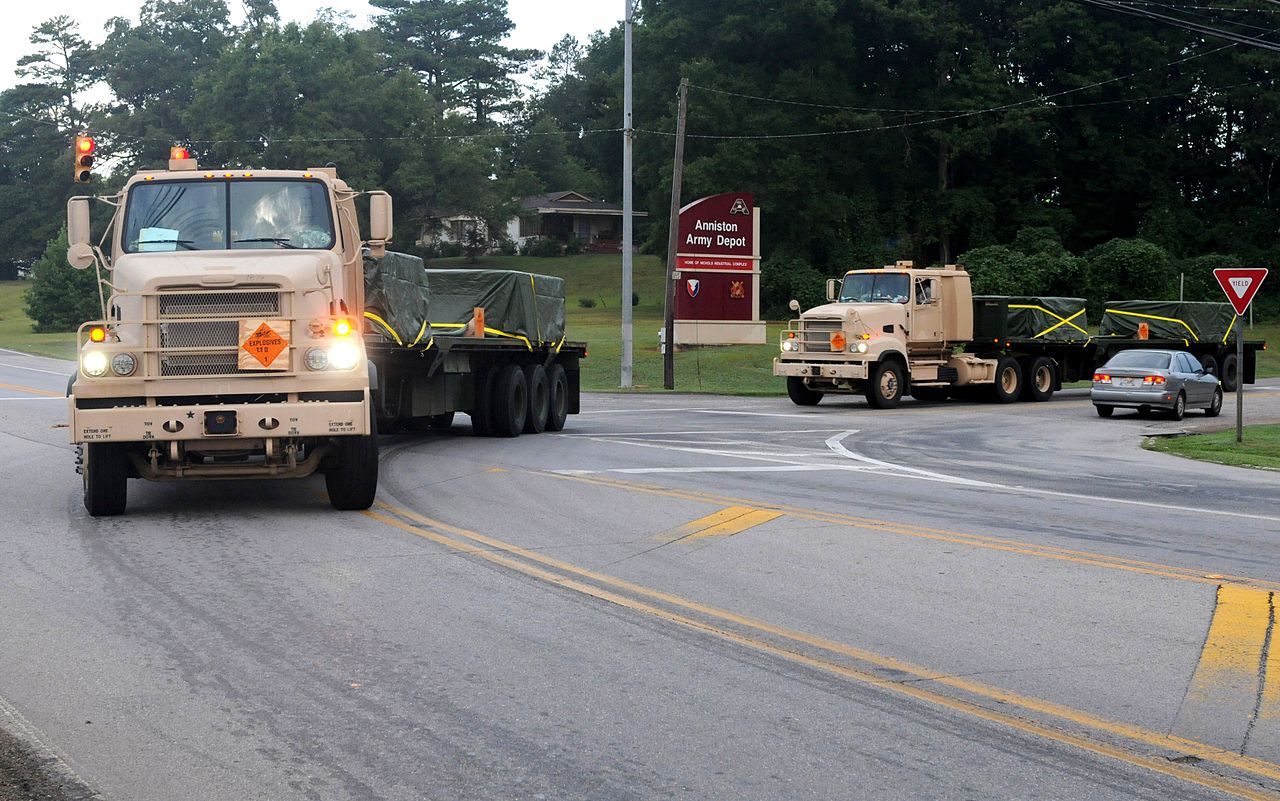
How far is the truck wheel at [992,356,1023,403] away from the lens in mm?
33844

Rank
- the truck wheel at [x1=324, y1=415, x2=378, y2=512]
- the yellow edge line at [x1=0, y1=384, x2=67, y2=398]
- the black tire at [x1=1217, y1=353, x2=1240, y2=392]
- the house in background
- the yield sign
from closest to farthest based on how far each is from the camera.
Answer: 1. the truck wheel at [x1=324, y1=415, x2=378, y2=512]
2. the yield sign
3. the yellow edge line at [x1=0, y1=384, x2=67, y2=398]
4. the black tire at [x1=1217, y1=353, x2=1240, y2=392]
5. the house in background

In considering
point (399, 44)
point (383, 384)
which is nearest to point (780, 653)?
point (383, 384)

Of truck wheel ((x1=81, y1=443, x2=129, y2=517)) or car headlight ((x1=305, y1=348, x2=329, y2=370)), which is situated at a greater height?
car headlight ((x1=305, y1=348, x2=329, y2=370))

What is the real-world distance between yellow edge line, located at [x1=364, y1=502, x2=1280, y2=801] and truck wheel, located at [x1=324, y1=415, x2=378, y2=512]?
2493 mm

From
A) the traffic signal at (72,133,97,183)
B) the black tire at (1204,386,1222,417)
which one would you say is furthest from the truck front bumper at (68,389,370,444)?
the black tire at (1204,386,1222,417)

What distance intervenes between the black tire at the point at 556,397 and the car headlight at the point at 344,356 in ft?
34.1

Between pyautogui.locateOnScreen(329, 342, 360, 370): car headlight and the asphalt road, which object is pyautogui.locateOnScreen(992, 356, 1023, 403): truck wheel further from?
pyautogui.locateOnScreen(329, 342, 360, 370): car headlight

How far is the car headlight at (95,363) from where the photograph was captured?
11594mm

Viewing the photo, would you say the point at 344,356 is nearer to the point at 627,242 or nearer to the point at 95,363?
the point at 95,363

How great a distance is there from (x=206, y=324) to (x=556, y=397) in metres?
11.1

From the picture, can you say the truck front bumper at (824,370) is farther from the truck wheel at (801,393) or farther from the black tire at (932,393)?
the black tire at (932,393)

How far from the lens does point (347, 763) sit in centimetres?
552

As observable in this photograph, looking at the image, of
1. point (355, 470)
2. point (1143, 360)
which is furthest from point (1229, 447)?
point (355, 470)

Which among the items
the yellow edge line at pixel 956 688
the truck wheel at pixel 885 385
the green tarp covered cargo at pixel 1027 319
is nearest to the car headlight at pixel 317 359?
the yellow edge line at pixel 956 688
